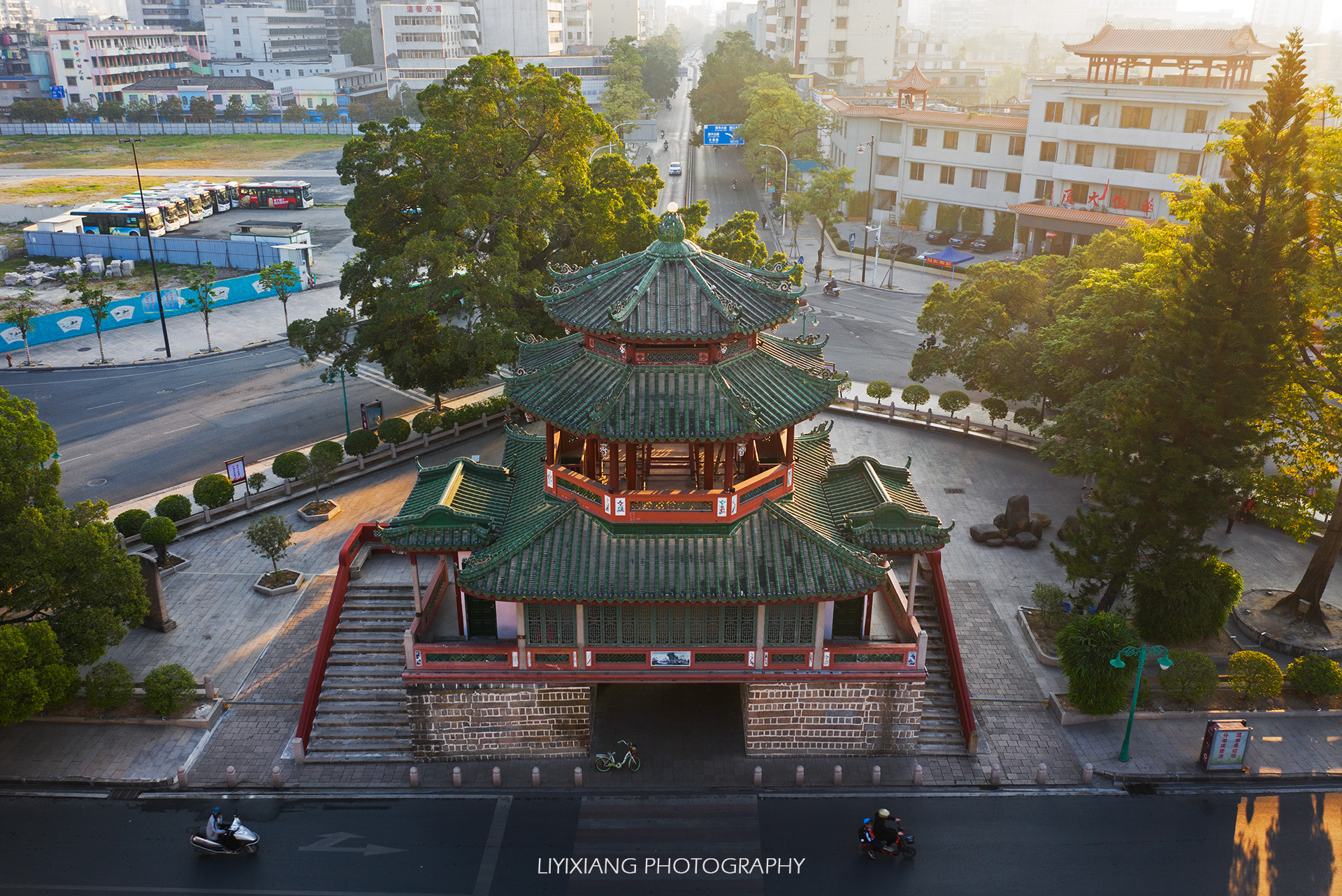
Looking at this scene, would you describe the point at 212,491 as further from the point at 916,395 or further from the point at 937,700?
the point at 916,395

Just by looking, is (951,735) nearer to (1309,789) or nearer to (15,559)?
(1309,789)

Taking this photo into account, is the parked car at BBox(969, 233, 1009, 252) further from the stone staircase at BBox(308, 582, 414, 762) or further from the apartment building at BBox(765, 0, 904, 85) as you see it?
the stone staircase at BBox(308, 582, 414, 762)

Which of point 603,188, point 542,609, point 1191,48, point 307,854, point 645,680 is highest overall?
point 1191,48

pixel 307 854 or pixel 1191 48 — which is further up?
pixel 1191 48

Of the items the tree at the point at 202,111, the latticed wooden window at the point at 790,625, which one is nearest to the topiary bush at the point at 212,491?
the latticed wooden window at the point at 790,625

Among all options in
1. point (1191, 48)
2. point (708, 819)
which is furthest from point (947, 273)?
point (708, 819)

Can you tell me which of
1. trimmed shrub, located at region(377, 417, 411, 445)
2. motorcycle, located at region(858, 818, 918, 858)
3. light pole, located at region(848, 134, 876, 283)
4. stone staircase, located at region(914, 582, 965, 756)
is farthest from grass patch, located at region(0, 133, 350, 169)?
motorcycle, located at region(858, 818, 918, 858)

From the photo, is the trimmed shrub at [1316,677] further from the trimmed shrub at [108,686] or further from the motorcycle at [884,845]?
the trimmed shrub at [108,686]
